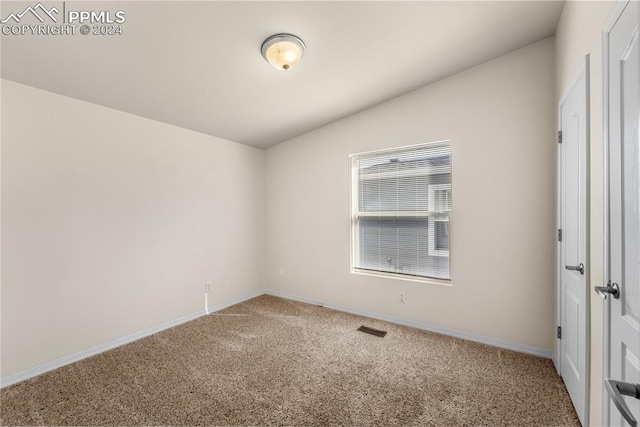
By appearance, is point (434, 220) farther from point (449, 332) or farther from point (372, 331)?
point (372, 331)

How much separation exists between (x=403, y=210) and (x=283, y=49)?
7.10 feet

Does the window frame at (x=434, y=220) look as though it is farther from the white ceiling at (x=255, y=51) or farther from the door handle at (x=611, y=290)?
the door handle at (x=611, y=290)

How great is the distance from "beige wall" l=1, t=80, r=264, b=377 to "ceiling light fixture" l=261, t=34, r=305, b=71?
5.87ft

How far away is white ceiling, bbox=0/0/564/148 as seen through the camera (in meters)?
1.79

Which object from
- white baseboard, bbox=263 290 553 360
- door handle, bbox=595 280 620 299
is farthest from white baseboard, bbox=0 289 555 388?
door handle, bbox=595 280 620 299

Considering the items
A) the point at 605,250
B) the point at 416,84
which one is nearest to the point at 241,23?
the point at 416,84

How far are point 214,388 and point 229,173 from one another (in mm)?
2685

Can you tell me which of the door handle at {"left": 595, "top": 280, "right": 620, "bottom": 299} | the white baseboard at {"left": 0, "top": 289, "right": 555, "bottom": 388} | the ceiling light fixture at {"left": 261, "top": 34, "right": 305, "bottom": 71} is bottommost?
the white baseboard at {"left": 0, "top": 289, "right": 555, "bottom": 388}

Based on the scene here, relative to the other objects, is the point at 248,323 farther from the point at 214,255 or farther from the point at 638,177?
the point at 638,177

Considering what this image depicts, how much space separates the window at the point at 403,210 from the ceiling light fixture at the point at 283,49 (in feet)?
5.53

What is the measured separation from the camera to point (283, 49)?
6.60ft

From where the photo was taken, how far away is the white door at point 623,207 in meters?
0.99

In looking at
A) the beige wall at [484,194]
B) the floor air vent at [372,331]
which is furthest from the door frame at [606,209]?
the floor air vent at [372,331]

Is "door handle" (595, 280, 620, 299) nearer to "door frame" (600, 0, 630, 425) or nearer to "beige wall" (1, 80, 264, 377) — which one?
"door frame" (600, 0, 630, 425)
